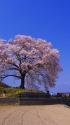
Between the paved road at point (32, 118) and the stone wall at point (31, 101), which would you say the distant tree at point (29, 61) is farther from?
the paved road at point (32, 118)

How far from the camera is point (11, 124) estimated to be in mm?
22656

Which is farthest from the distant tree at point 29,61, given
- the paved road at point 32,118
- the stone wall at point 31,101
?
the paved road at point 32,118

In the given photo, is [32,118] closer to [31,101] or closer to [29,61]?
[31,101]

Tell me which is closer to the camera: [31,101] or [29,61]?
[31,101]

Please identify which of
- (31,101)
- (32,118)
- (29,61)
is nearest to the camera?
(32,118)

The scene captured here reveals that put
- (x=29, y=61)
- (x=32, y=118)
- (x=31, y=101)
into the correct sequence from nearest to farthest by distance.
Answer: (x=32, y=118) → (x=31, y=101) → (x=29, y=61)

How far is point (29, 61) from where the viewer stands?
59.1 metres

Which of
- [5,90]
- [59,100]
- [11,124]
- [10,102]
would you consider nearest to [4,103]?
[10,102]

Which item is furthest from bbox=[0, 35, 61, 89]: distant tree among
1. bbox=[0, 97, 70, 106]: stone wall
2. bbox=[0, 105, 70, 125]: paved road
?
bbox=[0, 105, 70, 125]: paved road

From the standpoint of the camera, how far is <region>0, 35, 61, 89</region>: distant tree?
58.2 m

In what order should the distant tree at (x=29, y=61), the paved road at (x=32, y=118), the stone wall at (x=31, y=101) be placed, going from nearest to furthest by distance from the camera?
the paved road at (x=32, y=118), the stone wall at (x=31, y=101), the distant tree at (x=29, y=61)

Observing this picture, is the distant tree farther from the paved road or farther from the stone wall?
the paved road

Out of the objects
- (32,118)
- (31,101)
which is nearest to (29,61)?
(31,101)

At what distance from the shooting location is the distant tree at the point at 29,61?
58.2 metres
